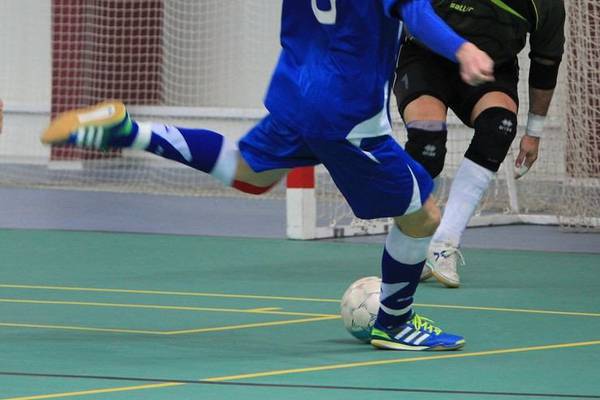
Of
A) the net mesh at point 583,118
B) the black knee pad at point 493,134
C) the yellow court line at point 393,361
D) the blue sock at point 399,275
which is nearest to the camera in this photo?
the yellow court line at point 393,361

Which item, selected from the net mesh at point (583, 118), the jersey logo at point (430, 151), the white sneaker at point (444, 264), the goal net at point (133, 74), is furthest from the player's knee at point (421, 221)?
the goal net at point (133, 74)

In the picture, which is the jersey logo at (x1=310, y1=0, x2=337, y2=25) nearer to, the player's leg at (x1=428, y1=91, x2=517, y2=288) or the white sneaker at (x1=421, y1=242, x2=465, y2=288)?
the player's leg at (x1=428, y1=91, x2=517, y2=288)

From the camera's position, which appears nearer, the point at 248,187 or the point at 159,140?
the point at 159,140

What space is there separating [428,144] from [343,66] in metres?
1.77

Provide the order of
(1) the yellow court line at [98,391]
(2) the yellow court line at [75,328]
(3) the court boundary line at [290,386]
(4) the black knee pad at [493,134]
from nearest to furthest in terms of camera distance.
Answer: (1) the yellow court line at [98,391], (3) the court boundary line at [290,386], (2) the yellow court line at [75,328], (4) the black knee pad at [493,134]

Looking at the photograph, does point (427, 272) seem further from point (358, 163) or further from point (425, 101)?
point (358, 163)

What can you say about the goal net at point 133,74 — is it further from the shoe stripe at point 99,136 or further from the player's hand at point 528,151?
the shoe stripe at point 99,136

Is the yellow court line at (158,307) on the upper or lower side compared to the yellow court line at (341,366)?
lower

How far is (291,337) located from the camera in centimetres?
498

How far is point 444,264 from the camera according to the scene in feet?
21.2

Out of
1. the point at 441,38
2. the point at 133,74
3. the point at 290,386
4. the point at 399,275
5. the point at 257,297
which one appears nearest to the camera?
the point at 290,386

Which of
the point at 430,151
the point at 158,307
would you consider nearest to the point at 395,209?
the point at 158,307

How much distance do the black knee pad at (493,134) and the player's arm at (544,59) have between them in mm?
140

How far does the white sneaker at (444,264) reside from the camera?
6453 mm
